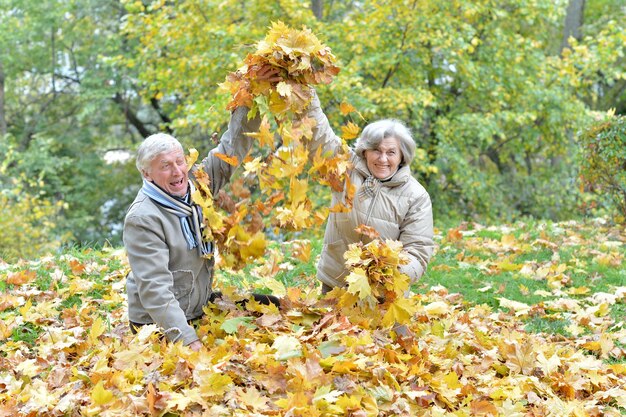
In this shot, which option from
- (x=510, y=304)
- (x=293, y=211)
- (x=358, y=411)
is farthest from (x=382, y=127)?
(x=510, y=304)

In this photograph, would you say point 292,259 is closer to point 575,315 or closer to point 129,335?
point 575,315

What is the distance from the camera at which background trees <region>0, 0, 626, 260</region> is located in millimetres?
10734

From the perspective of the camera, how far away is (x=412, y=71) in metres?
11.4

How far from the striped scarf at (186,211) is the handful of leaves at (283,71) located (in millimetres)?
551

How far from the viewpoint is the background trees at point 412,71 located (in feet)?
35.2

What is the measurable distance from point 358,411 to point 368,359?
0.36m

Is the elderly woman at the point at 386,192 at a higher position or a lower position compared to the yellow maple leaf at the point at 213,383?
higher

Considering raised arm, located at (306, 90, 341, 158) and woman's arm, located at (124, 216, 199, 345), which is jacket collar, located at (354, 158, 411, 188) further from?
woman's arm, located at (124, 216, 199, 345)

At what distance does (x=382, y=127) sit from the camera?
11.8ft

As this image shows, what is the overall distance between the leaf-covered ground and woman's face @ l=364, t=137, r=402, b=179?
559 mm

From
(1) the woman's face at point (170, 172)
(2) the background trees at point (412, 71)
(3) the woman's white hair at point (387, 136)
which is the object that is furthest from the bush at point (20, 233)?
(3) the woman's white hair at point (387, 136)

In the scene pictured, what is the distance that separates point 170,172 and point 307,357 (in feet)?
3.42

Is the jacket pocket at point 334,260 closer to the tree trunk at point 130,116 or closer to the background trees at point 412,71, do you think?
the background trees at point 412,71

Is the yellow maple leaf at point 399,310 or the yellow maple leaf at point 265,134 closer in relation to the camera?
the yellow maple leaf at point 265,134
